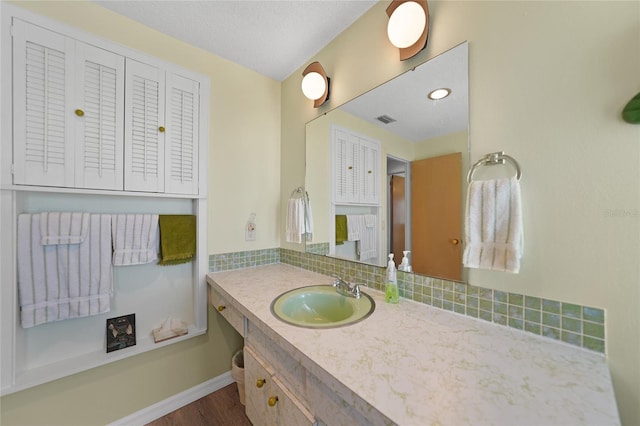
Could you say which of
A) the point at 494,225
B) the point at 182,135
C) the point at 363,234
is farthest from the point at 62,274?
the point at 494,225

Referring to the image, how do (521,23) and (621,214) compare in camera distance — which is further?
(521,23)

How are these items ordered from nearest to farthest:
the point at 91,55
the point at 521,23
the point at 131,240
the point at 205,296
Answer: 1. the point at 521,23
2. the point at 91,55
3. the point at 131,240
4. the point at 205,296

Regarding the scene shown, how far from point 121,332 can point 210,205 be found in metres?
0.89

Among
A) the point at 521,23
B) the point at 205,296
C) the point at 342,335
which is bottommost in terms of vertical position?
the point at 205,296

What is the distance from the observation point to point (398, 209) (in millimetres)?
1170

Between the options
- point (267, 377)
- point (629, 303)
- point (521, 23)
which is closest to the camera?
Answer: point (629, 303)

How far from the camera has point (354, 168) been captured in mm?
1378

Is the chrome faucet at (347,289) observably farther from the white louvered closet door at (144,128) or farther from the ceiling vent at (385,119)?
the white louvered closet door at (144,128)

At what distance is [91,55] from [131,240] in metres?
1.01

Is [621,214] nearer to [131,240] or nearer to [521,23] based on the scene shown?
[521,23]

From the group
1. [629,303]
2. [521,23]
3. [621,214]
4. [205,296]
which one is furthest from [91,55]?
[629,303]

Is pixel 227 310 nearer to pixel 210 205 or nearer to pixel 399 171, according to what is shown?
pixel 210 205

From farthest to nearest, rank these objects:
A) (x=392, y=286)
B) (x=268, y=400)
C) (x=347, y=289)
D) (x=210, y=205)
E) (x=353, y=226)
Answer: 1. (x=210, y=205)
2. (x=353, y=226)
3. (x=347, y=289)
4. (x=392, y=286)
5. (x=268, y=400)

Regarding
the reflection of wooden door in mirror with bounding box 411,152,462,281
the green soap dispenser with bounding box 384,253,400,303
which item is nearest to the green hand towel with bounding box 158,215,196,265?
the green soap dispenser with bounding box 384,253,400,303
